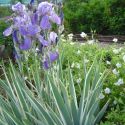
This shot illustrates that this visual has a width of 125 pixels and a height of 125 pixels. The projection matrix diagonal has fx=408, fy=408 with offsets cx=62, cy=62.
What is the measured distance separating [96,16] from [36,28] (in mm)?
6830

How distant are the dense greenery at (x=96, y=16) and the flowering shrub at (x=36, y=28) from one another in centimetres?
620

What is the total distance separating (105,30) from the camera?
364 inches

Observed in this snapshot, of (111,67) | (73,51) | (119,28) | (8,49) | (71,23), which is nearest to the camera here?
(111,67)

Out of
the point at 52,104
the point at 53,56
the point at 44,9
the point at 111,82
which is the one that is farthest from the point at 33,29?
the point at 111,82

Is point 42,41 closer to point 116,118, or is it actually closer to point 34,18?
point 34,18

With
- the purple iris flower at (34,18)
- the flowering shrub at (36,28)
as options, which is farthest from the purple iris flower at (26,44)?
the purple iris flower at (34,18)

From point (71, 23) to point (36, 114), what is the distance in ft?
A: 22.2

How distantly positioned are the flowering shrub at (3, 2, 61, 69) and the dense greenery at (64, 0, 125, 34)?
20.3ft

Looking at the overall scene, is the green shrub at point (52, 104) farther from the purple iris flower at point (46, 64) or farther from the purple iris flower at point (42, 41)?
the purple iris flower at point (42, 41)

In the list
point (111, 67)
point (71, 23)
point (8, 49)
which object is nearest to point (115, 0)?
point (71, 23)

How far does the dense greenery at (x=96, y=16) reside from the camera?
882 cm

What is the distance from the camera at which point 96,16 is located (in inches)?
365

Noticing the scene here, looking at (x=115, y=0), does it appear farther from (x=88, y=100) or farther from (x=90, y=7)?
(x=88, y=100)

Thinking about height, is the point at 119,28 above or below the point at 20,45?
below
